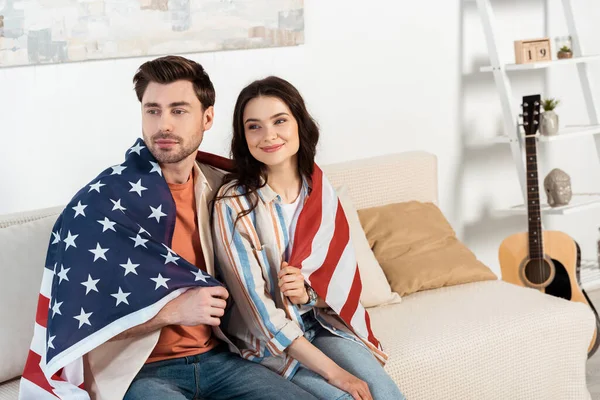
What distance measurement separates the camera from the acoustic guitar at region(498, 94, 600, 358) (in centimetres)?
336

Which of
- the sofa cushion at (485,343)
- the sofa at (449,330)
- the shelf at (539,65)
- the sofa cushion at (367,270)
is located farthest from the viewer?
the shelf at (539,65)

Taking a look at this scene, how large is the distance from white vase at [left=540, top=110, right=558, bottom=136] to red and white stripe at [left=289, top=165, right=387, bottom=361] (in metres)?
1.69

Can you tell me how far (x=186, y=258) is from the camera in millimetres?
2176

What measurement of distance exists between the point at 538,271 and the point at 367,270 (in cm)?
90

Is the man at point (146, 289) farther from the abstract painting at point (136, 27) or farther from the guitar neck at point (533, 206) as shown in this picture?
the guitar neck at point (533, 206)

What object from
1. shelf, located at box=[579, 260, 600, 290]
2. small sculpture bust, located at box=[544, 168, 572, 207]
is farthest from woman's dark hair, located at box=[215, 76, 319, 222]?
shelf, located at box=[579, 260, 600, 290]

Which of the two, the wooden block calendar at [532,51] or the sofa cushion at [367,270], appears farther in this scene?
the wooden block calendar at [532,51]

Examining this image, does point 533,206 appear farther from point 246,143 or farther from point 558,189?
point 246,143

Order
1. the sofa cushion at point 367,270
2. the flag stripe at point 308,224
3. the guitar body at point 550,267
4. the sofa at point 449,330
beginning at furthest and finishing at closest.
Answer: the guitar body at point 550,267 < the sofa cushion at point 367,270 < the sofa at point 449,330 < the flag stripe at point 308,224

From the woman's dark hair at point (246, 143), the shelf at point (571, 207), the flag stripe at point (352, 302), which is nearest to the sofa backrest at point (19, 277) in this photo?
the woman's dark hair at point (246, 143)

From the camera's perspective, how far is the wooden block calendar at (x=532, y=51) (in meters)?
3.79

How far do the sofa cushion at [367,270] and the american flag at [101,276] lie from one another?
0.83 meters

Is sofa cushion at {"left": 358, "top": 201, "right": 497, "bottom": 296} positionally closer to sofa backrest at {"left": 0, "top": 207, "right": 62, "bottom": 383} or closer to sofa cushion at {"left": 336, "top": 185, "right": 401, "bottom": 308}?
sofa cushion at {"left": 336, "top": 185, "right": 401, "bottom": 308}

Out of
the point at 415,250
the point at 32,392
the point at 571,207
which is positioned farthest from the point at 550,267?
the point at 32,392
